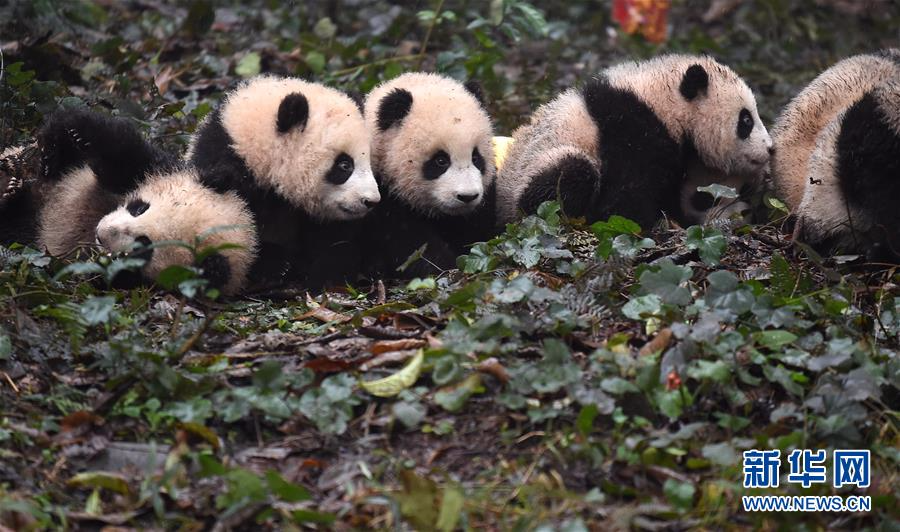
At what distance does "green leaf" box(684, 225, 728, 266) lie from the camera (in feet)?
18.6

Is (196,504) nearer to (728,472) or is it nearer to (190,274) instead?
(190,274)

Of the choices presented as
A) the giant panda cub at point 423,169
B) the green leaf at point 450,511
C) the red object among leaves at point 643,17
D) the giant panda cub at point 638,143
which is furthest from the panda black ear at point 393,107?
the red object among leaves at point 643,17

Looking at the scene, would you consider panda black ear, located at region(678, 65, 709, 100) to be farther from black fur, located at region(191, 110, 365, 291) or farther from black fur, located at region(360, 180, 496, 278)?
black fur, located at region(191, 110, 365, 291)

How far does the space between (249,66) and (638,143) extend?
4066mm

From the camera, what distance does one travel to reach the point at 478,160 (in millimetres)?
7098

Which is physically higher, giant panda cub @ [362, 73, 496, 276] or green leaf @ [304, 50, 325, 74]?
green leaf @ [304, 50, 325, 74]

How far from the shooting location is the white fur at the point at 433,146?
6.82 metres

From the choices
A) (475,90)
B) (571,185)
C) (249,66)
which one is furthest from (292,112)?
(249,66)

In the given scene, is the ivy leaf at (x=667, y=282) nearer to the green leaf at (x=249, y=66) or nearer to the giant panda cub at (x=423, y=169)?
the giant panda cub at (x=423, y=169)

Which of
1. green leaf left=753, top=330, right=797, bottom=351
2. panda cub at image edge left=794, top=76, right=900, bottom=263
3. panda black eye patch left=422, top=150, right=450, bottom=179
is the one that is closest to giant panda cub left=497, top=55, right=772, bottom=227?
panda black eye patch left=422, top=150, right=450, bottom=179

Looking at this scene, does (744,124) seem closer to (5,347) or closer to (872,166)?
(872,166)

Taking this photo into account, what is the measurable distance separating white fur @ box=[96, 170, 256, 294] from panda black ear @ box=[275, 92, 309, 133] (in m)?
0.54

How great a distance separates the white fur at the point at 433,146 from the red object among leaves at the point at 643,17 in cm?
471

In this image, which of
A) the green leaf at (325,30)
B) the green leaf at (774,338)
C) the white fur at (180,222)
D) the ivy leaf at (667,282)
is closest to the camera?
the green leaf at (774,338)
